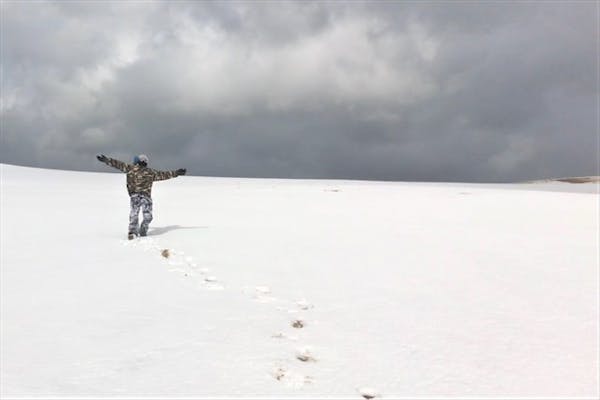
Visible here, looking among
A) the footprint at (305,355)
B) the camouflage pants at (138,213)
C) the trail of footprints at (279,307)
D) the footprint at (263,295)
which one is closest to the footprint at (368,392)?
the trail of footprints at (279,307)

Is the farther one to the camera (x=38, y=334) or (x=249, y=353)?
(x=38, y=334)

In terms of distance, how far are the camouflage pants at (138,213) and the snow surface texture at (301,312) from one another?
46 cm

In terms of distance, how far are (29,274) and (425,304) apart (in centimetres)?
653

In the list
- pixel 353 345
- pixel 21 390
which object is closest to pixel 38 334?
pixel 21 390

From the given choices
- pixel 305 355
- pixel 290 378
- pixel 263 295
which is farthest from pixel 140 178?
pixel 290 378

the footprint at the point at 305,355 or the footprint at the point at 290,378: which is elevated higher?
the footprint at the point at 305,355

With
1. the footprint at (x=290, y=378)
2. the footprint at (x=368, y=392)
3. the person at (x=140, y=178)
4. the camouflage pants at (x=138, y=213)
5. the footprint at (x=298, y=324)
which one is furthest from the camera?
the person at (x=140, y=178)

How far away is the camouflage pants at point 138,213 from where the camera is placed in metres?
12.4

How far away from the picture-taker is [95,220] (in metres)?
15.9

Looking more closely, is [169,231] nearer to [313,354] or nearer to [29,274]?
[29,274]

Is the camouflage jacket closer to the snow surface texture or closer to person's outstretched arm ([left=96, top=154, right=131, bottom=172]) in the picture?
person's outstretched arm ([left=96, top=154, right=131, bottom=172])

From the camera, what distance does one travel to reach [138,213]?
12867 millimetres

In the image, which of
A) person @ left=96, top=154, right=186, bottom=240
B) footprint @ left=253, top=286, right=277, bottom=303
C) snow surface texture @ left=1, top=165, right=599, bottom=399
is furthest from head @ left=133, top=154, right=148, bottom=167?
footprint @ left=253, top=286, right=277, bottom=303

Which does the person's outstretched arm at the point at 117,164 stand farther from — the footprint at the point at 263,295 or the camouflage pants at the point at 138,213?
the footprint at the point at 263,295
